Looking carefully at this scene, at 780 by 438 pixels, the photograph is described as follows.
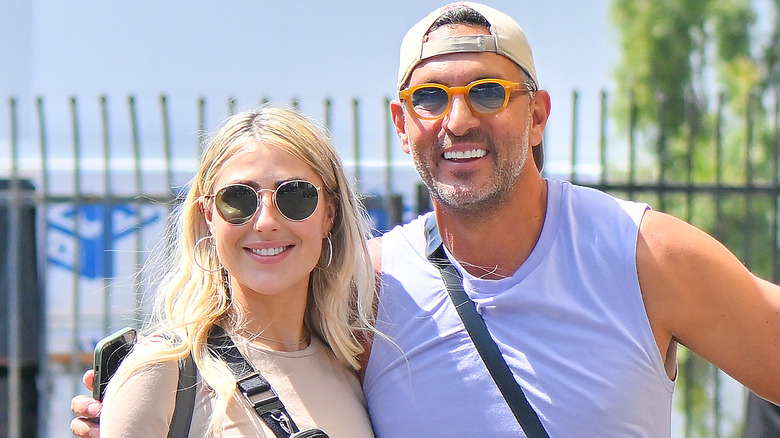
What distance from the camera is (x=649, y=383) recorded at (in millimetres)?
2102

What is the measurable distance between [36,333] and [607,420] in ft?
11.7

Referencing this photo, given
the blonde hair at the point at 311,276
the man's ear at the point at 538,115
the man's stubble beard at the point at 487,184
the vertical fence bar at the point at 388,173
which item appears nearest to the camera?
the blonde hair at the point at 311,276

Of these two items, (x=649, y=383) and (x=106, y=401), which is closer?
(x=106, y=401)

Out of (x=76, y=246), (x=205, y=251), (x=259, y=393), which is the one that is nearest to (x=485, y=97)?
(x=205, y=251)

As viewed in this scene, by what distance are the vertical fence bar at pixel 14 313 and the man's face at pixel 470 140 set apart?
304 cm

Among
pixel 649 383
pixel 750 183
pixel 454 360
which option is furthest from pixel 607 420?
pixel 750 183

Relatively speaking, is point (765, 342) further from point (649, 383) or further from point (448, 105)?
point (448, 105)

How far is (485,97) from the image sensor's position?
221cm

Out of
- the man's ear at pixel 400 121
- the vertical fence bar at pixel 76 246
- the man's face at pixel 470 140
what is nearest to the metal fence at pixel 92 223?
the vertical fence bar at pixel 76 246

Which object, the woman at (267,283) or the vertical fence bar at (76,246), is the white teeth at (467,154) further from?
the vertical fence bar at (76,246)

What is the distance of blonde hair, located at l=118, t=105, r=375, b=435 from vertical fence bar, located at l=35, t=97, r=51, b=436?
262 cm

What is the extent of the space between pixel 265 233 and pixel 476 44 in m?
0.77

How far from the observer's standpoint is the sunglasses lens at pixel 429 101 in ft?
7.32

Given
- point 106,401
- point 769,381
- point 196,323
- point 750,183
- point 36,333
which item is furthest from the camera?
point 750,183
